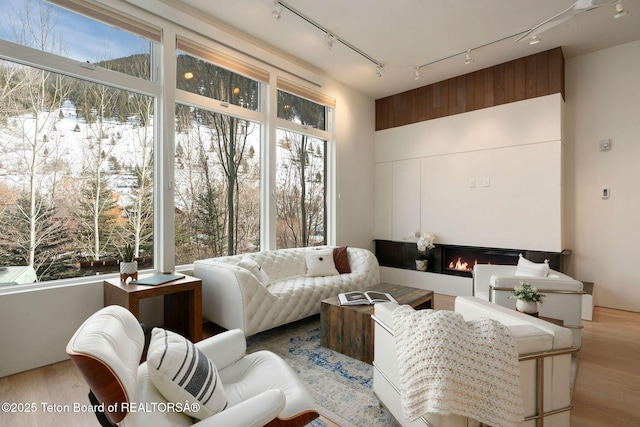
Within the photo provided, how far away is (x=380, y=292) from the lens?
3.18 meters

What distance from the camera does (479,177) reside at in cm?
462

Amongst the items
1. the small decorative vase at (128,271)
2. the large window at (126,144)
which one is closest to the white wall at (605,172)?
the large window at (126,144)

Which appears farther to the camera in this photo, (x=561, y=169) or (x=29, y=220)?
(x=561, y=169)

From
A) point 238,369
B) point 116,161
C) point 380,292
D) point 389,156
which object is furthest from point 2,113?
point 389,156

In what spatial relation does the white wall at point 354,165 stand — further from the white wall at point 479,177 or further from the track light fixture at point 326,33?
the track light fixture at point 326,33

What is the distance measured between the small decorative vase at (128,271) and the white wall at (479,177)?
13.2ft

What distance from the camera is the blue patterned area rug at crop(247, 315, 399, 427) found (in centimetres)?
187

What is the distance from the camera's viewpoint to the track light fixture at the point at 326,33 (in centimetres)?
299

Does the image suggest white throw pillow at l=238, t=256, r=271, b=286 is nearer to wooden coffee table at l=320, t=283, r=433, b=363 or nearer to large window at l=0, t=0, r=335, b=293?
large window at l=0, t=0, r=335, b=293

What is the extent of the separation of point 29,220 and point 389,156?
15.8 ft

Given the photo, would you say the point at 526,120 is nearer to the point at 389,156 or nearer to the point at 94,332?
the point at 389,156

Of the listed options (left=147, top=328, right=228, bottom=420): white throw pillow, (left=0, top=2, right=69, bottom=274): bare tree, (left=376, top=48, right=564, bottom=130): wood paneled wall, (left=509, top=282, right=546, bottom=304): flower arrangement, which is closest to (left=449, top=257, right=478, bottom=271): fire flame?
(left=376, top=48, right=564, bottom=130): wood paneled wall

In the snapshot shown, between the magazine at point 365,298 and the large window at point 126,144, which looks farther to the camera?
the magazine at point 365,298

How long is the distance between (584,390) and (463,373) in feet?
5.55
